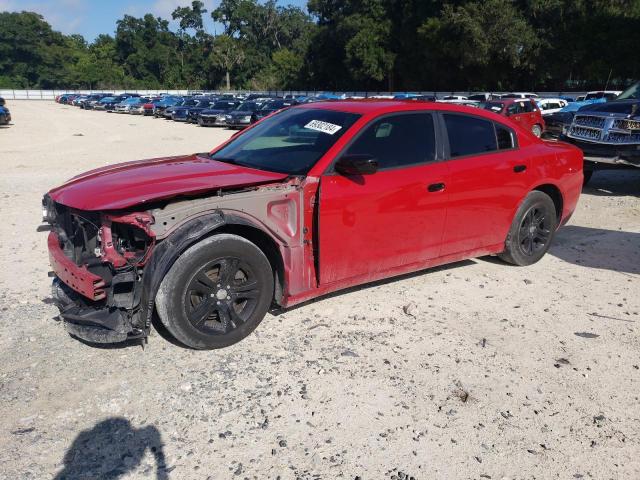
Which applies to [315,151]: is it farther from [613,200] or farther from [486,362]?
[613,200]

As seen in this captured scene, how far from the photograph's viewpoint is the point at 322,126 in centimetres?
461

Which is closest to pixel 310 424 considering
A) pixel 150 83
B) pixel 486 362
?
pixel 486 362

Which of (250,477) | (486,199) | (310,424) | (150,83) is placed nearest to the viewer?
(250,477)

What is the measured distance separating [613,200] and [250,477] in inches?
344

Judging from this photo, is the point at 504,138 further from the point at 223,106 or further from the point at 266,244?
the point at 223,106

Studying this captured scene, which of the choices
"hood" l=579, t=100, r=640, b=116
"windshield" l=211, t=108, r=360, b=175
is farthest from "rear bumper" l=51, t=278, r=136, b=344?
"hood" l=579, t=100, r=640, b=116

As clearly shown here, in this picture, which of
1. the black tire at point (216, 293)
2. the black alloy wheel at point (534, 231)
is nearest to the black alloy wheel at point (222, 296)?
the black tire at point (216, 293)

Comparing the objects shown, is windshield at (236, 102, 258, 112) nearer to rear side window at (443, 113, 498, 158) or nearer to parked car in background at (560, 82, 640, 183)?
parked car in background at (560, 82, 640, 183)

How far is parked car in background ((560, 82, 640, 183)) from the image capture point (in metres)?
9.42

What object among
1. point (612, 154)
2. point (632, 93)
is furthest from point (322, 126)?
point (632, 93)

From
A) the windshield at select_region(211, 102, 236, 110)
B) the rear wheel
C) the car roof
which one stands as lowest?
the rear wheel

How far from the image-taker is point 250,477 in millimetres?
2744

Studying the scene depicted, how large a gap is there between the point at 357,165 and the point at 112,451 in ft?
7.95

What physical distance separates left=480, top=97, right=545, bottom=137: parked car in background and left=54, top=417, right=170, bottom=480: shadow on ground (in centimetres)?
1862
